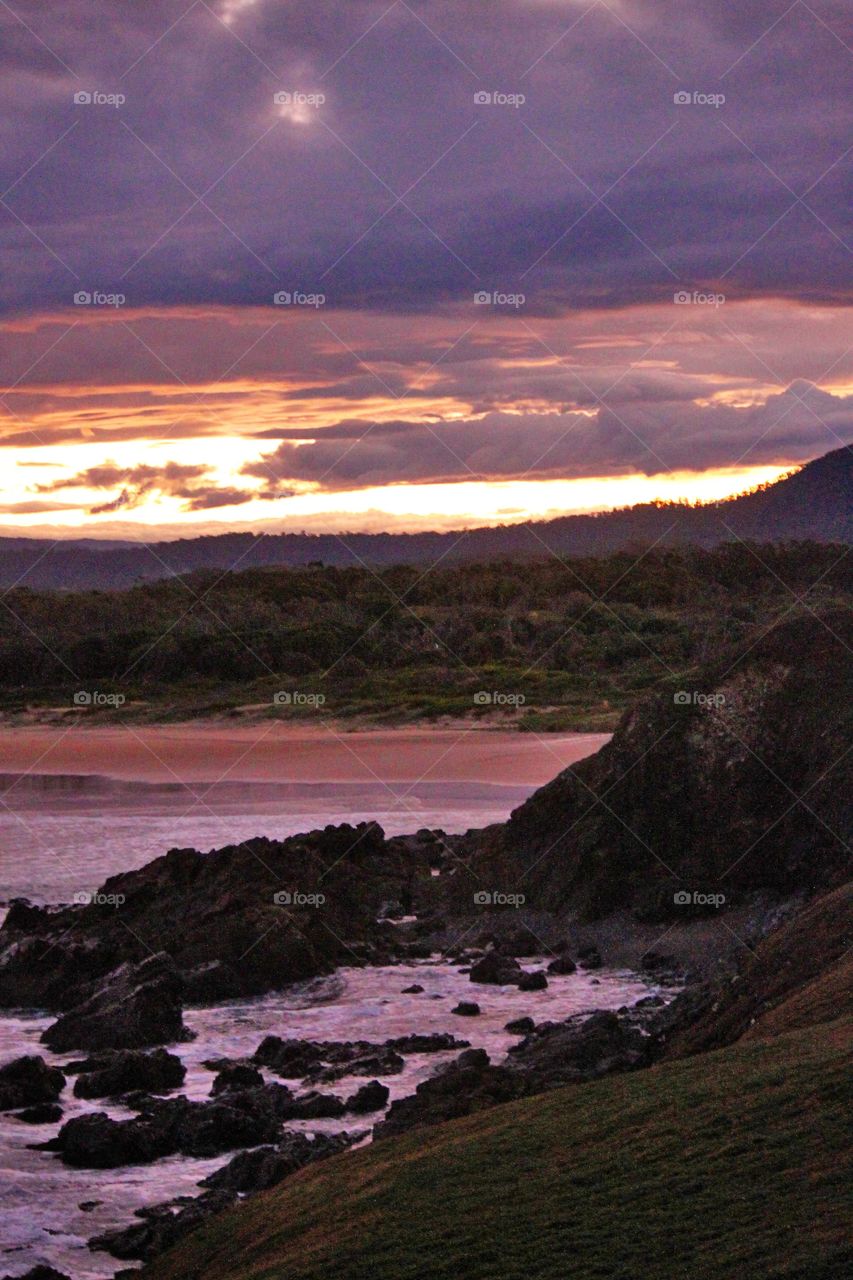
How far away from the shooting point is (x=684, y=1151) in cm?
568

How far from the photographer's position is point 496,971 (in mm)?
14219

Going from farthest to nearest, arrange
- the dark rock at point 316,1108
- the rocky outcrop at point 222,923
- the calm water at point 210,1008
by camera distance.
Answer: the rocky outcrop at point 222,923 → the dark rock at point 316,1108 → the calm water at point 210,1008

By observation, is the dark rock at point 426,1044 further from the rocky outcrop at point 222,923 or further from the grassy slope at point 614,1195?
the grassy slope at point 614,1195

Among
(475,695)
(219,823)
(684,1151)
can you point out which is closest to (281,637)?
(475,695)

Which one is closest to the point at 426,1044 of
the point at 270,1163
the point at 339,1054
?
the point at 339,1054

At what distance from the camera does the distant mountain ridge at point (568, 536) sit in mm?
148000

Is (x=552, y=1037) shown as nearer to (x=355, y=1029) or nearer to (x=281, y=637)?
(x=355, y=1029)

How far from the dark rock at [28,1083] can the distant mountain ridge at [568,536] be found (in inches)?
4909

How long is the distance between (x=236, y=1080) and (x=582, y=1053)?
2.47m

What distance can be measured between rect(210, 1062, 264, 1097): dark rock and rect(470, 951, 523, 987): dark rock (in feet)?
11.5

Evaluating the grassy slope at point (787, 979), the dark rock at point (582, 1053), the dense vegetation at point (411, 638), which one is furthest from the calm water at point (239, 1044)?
the dense vegetation at point (411, 638)

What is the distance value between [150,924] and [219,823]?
8.54 metres

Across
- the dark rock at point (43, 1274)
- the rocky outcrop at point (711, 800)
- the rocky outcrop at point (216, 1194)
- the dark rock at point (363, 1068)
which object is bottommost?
the dark rock at point (43, 1274)

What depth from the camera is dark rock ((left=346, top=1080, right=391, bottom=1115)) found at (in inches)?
411
